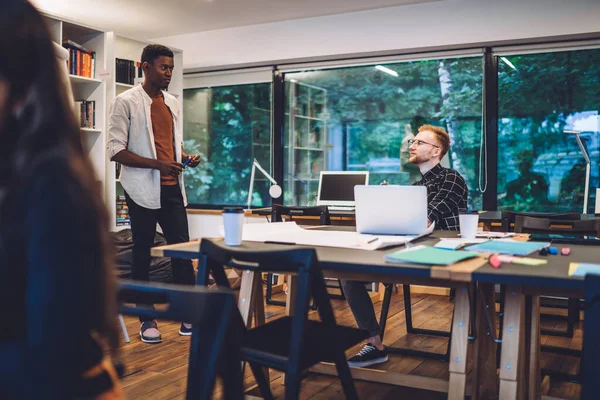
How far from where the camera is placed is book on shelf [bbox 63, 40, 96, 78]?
4.40 m

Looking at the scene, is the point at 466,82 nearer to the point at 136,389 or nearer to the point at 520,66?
the point at 520,66

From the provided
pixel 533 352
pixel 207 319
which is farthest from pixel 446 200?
pixel 207 319

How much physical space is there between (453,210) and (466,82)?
2828mm

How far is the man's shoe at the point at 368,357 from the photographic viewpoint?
2.68 metres

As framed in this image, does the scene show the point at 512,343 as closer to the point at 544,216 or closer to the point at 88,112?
the point at 544,216

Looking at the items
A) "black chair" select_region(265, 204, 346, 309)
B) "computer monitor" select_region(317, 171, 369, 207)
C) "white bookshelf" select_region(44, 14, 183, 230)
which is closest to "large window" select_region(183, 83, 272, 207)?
"computer monitor" select_region(317, 171, 369, 207)

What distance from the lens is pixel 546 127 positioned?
16.4 ft

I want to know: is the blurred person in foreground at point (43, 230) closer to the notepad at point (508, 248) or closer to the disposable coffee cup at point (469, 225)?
the notepad at point (508, 248)

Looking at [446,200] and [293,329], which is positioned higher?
[446,200]

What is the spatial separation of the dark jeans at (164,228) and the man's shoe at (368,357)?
3.28 ft

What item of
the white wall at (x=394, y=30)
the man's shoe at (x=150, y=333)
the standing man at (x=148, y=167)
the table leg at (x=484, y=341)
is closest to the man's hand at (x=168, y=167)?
the standing man at (x=148, y=167)

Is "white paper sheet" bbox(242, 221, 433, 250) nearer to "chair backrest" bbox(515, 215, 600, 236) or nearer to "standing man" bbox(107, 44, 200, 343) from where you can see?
"chair backrest" bbox(515, 215, 600, 236)

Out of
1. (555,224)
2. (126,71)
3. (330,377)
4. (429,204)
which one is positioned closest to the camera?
(330,377)

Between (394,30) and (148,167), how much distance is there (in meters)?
3.10
